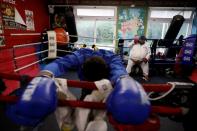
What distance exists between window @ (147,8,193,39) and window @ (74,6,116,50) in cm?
152

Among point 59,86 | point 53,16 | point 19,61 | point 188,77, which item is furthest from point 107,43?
point 59,86

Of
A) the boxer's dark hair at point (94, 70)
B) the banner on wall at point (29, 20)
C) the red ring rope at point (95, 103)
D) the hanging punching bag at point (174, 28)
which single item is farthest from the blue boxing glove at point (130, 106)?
the hanging punching bag at point (174, 28)

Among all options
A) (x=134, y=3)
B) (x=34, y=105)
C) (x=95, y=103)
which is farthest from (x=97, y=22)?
(x=34, y=105)

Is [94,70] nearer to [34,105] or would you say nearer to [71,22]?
[34,105]

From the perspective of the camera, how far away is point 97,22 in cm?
749

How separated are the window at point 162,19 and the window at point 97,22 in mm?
1515

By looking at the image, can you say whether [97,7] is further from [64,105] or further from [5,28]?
[64,105]

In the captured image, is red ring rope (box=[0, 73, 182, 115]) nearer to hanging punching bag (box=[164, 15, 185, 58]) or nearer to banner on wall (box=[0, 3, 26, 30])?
banner on wall (box=[0, 3, 26, 30])

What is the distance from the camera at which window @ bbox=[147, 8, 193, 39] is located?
23.0 ft

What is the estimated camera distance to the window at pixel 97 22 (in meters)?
7.25

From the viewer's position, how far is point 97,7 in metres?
7.18

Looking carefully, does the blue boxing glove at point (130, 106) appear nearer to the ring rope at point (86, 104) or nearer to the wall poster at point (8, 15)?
the ring rope at point (86, 104)

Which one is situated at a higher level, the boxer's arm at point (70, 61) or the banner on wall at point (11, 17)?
the banner on wall at point (11, 17)

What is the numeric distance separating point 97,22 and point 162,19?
2.64 m
